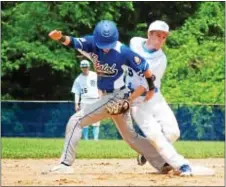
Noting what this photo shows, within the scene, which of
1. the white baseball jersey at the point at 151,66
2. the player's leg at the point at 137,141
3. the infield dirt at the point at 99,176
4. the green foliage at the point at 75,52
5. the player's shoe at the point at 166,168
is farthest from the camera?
the green foliage at the point at 75,52

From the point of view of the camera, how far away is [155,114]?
9367mm

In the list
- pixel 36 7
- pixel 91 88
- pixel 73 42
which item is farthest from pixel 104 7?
pixel 73 42

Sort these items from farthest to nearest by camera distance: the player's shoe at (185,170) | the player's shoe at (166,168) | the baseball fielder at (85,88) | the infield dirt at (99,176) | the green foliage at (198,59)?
the green foliage at (198,59)
the baseball fielder at (85,88)
the player's shoe at (166,168)
the player's shoe at (185,170)
the infield dirt at (99,176)

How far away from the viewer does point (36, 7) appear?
2717 centimetres

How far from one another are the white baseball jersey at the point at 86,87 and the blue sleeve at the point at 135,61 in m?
9.83

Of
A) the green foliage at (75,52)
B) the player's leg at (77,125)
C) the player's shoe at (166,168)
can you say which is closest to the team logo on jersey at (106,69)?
the player's leg at (77,125)

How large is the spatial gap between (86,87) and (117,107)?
9893mm

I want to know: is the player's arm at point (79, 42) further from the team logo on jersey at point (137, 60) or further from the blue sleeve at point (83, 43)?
the team logo on jersey at point (137, 60)

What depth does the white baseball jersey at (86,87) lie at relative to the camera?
18859 millimetres

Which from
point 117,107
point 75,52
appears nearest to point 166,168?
point 117,107

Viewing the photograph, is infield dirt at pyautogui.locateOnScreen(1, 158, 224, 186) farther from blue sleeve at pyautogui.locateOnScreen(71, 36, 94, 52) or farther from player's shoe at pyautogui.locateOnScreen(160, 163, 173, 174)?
blue sleeve at pyautogui.locateOnScreen(71, 36, 94, 52)

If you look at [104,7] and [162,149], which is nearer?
[162,149]

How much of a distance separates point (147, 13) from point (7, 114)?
27.4ft

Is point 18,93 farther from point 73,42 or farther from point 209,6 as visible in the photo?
point 73,42
